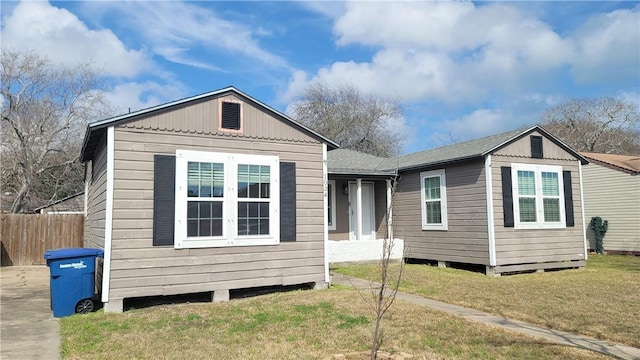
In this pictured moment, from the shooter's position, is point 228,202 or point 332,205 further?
point 332,205

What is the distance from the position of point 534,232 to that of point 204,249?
8608 mm

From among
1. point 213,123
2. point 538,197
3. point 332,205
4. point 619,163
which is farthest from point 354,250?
point 619,163

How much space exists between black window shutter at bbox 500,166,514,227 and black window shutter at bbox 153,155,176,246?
315 inches

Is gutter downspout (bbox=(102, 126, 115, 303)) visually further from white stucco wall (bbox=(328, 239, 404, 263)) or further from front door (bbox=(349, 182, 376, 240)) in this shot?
front door (bbox=(349, 182, 376, 240))

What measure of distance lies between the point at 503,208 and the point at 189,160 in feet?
25.5

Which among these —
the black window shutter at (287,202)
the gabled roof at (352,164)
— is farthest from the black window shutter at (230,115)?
the gabled roof at (352,164)

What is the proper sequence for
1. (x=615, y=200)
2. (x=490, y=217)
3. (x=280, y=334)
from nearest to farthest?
(x=280, y=334)
(x=490, y=217)
(x=615, y=200)

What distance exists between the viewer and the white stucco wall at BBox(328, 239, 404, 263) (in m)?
12.4

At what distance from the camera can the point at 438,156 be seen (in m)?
Result: 13.0

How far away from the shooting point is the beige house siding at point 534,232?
A: 11.2 m

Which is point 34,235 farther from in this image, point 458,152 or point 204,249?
point 458,152

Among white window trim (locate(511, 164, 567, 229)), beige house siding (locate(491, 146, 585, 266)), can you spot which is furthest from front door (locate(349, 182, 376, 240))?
white window trim (locate(511, 164, 567, 229))

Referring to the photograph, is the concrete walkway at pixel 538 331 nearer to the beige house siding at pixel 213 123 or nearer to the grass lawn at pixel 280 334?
the grass lawn at pixel 280 334

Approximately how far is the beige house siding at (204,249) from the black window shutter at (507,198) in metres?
5.15
